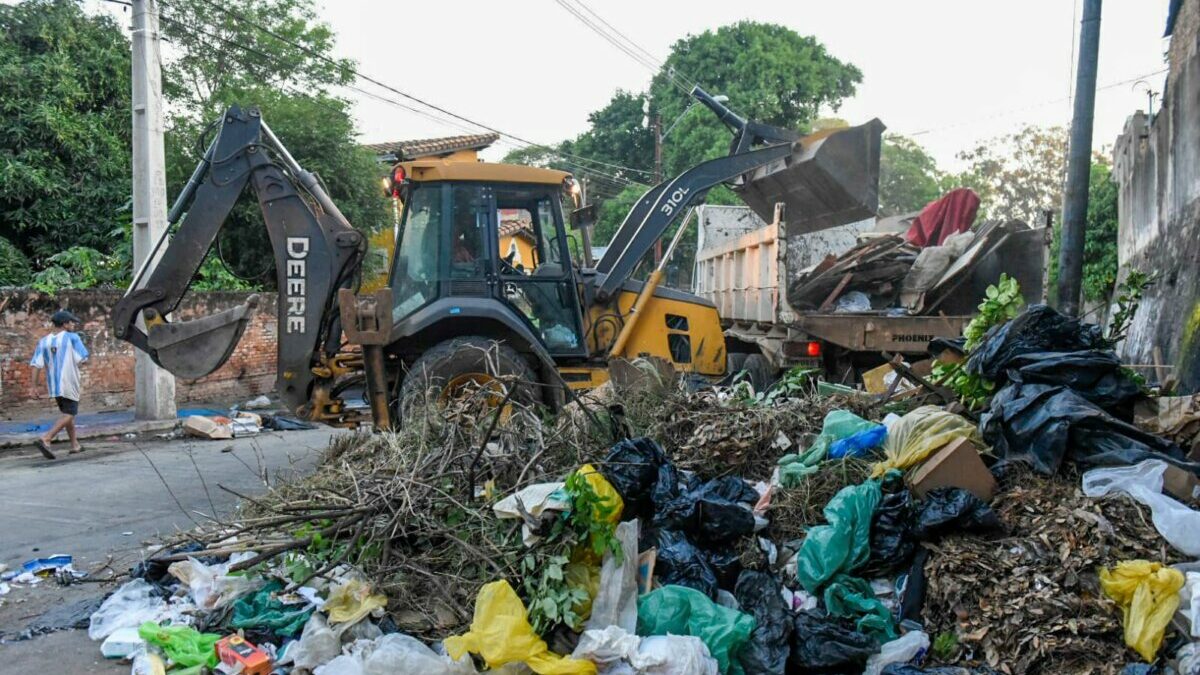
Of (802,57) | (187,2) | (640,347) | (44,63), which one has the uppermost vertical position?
(802,57)

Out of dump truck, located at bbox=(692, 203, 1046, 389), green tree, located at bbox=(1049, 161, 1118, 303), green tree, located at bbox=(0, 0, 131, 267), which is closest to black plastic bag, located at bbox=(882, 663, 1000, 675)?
dump truck, located at bbox=(692, 203, 1046, 389)

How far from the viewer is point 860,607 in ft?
12.6

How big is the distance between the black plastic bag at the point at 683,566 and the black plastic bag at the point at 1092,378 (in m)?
1.99

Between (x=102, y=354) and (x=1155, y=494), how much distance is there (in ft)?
39.7

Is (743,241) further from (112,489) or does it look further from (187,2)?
(187,2)

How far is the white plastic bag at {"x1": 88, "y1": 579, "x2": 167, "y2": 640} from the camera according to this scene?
4.08m

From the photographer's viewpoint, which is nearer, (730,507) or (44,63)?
(730,507)

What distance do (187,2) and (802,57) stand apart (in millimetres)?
19839

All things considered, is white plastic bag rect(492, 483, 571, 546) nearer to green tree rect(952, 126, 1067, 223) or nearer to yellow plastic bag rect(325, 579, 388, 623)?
yellow plastic bag rect(325, 579, 388, 623)

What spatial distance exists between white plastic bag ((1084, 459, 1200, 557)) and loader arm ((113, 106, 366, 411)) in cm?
530

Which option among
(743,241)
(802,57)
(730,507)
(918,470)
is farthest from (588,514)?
(802,57)

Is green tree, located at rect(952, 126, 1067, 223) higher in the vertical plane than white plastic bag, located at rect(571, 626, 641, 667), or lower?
higher

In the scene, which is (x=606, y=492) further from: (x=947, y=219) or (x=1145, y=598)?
(x=947, y=219)

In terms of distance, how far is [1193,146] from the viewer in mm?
8117
